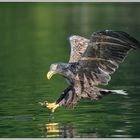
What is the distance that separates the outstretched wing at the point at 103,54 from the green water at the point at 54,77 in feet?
1.68

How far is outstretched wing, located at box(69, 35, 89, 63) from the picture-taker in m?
12.3

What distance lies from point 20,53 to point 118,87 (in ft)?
10.5

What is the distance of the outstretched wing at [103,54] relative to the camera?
37.6ft

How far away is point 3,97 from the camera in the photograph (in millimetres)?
12938

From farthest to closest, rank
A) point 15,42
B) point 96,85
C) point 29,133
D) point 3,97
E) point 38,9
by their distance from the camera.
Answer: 1. point 15,42
2. point 38,9
3. point 3,97
4. point 96,85
5. point 29,133

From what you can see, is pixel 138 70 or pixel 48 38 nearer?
pixel 138 70

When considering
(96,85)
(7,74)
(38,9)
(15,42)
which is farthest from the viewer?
(15,42)

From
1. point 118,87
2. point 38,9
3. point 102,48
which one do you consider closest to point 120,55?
point 102,48

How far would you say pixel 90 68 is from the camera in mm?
12039

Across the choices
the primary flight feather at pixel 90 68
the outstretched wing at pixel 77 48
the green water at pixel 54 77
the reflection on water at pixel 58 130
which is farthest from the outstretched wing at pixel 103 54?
the reflection on water at pixel 58 130

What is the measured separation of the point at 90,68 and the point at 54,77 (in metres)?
1.88

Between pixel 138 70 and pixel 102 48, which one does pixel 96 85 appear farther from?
pixel 138 70

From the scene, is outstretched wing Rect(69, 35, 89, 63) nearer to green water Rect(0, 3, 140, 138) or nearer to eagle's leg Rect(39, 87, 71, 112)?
eagle's leg Rect(39, 87, 71, 112)

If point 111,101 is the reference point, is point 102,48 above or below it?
above
